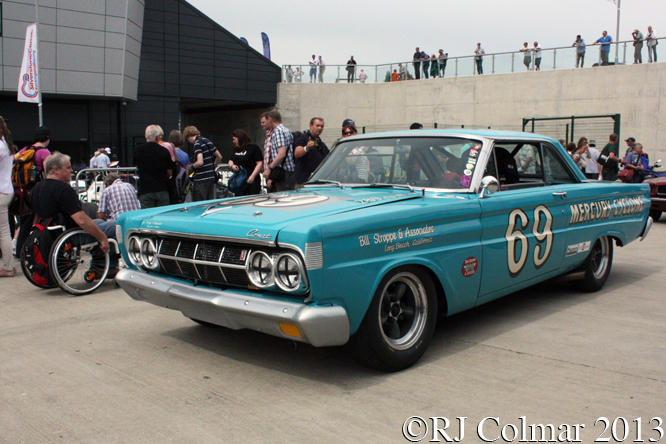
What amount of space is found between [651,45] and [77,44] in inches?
931

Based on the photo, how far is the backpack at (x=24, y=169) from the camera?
774 cm

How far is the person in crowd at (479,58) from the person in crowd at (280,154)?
2233cm

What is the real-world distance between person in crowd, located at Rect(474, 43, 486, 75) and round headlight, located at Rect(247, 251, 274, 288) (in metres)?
27.2

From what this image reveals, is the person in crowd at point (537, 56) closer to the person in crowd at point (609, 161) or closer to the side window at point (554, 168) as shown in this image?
the person in crowd at point (609, 161)

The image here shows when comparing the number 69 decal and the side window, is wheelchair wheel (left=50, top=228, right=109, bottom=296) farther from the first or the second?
the side window

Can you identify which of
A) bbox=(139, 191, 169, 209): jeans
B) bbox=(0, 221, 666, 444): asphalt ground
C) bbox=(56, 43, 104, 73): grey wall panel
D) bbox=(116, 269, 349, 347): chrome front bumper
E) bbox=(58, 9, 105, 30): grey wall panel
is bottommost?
bbox=(0, 221, 666, 444): asphalt ground

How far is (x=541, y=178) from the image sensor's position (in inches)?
225

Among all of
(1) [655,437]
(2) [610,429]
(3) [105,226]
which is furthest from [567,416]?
(3) [105,226]

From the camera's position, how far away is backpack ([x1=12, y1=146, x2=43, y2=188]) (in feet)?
25.4

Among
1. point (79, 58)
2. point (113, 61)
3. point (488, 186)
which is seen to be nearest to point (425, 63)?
point (113, 61)

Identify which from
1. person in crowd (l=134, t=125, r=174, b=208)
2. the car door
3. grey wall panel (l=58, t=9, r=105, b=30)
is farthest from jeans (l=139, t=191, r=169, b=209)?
grey wall panel (l=58, t=9, r=105, b=30)

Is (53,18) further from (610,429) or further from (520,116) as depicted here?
(610,429)

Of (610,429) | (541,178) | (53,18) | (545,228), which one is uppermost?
(53,18)

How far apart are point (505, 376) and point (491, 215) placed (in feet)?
4.26
